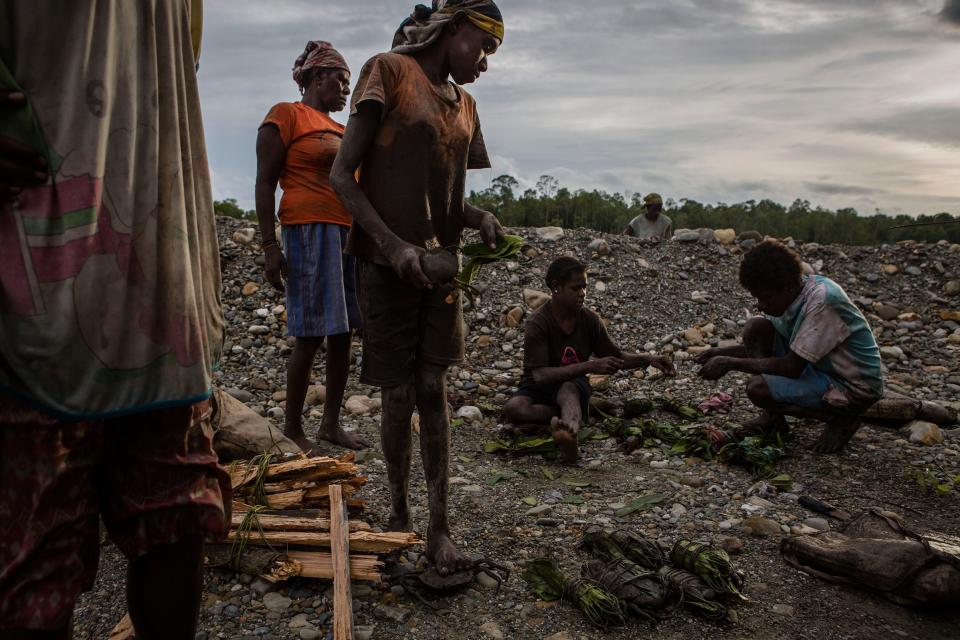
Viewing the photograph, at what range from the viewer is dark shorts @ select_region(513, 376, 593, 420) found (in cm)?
429

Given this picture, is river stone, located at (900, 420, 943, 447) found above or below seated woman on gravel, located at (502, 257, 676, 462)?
below

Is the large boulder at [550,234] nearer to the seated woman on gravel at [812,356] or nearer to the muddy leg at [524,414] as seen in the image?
the muddy leg at [524,414]

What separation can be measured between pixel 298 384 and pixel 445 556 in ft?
5.35

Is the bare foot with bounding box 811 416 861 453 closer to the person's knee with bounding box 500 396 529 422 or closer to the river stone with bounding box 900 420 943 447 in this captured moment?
the river stone with bounding box 900 420 943 447

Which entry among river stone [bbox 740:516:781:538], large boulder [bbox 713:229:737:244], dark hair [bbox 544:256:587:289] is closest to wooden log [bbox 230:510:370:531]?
river stone [bbox 740:516:781:538]

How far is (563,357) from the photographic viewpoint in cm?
432

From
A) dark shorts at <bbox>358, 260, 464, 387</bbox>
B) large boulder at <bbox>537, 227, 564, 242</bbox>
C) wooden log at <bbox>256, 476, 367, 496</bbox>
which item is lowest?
wooden log at <bbox>256, 476, 367, 496</bbox>

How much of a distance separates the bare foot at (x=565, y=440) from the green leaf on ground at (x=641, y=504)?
21.5 inches

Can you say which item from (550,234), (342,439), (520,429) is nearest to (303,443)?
Result: (342,439)

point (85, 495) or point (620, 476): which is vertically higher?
point (85, 495)

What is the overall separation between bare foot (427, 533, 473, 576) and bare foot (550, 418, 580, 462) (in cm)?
140

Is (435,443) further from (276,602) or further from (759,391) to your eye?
(759,391)

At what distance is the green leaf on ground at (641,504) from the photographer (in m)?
3.13

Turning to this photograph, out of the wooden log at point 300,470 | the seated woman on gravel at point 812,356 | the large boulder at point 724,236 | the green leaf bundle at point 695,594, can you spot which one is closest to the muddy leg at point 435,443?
the wooden log at point 300,470
